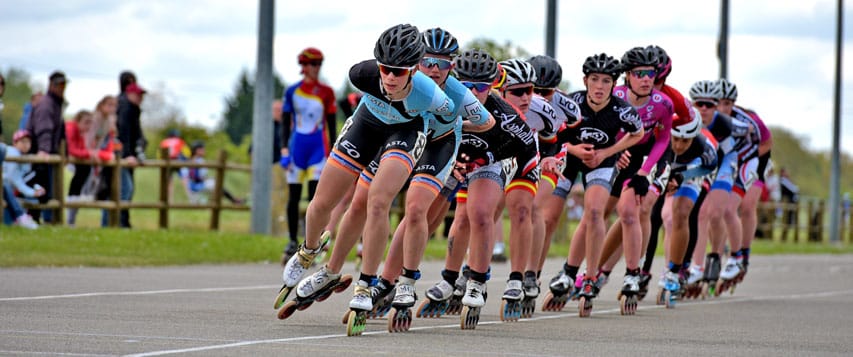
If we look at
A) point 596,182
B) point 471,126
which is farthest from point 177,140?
point 471,126

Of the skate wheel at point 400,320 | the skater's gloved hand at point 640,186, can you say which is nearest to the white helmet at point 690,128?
the skater's gloved hand at point 640,186

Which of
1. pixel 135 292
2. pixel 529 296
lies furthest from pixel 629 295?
pixel 135 292

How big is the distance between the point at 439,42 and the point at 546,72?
2.46m

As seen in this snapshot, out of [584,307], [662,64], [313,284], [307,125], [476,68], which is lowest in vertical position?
[584,307]

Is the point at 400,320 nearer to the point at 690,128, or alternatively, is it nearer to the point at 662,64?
the point at 662,64

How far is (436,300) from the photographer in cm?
1169

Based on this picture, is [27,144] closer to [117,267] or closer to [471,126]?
[117,267]

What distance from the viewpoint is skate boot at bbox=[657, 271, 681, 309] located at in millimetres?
14820

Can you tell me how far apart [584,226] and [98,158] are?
10241 millimetres

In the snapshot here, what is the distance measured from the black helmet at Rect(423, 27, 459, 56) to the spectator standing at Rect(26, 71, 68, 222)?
1163 cm

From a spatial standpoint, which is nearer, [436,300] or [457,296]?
[436,300]

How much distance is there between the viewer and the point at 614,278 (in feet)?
66.8

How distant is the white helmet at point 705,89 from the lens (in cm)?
1661

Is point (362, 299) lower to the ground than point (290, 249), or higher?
higher
